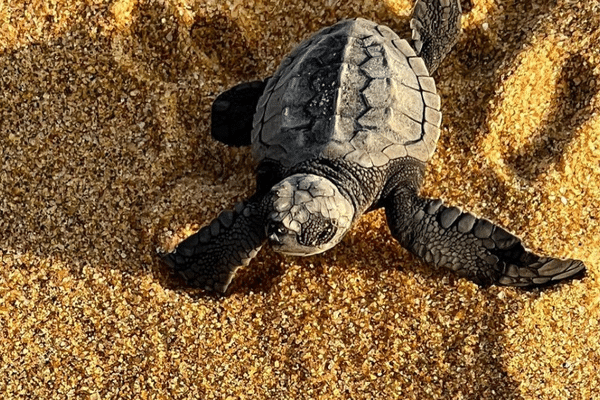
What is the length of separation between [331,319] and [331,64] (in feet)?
3.23

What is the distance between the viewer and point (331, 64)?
261 centimetres

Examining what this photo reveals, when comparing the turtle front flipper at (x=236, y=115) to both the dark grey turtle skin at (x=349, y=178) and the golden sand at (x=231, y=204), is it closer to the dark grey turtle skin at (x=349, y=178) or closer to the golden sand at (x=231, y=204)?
the golden sand at (x=231, y=204)

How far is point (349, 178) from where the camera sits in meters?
2.44

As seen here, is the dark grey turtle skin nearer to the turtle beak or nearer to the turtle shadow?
the turtle beak

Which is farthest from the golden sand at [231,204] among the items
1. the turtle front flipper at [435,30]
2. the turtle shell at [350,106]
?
the turtle shell at [350,106]

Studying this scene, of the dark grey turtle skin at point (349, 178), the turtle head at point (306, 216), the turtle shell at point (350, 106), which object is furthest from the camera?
the turtle shell at point (350, 106)

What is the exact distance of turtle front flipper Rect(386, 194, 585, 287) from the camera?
2.41 m

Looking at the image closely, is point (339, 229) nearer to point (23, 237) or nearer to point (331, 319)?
point (331, 319)

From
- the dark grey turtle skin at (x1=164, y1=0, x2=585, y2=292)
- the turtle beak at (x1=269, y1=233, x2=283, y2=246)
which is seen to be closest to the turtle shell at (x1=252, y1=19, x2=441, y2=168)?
the dark grey turtle skin at (x1=164, y1=0, x2=585, y2=292)

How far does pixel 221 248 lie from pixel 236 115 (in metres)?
0.71

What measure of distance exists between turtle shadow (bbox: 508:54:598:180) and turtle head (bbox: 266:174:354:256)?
0.91 meters

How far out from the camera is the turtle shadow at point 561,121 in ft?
9.07

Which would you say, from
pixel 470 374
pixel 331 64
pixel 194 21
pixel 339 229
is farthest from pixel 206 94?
pixel 470 374

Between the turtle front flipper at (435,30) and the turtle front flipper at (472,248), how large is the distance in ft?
2.58
